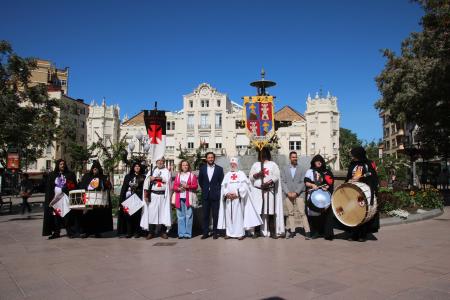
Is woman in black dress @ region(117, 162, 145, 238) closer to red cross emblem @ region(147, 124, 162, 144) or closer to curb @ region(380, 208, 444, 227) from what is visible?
red cross emblem @ region(147, 124, 162, 144)

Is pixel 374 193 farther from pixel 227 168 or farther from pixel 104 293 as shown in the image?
pixel 104 293

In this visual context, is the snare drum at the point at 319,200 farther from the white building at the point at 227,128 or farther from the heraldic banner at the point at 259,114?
the white building at the point at 227,128

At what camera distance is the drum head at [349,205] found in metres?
7.56

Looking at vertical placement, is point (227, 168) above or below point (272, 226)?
above

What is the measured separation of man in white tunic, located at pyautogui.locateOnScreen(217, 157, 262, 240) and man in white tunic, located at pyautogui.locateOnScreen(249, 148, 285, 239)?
0.73ft

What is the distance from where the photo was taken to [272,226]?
8906 millimetres

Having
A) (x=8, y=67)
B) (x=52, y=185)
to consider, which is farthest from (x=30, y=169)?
(x=52, y=185)

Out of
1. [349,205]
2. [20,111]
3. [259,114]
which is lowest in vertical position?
[349,205]

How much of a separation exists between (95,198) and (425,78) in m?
16.5

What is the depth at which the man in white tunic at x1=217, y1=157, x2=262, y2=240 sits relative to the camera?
855 centimetres

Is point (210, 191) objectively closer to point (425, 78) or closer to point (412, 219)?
point (412, 219)

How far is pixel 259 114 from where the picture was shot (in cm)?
1182

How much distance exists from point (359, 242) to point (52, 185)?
765 cm

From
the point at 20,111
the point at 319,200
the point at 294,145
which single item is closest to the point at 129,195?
the point at 319,200
